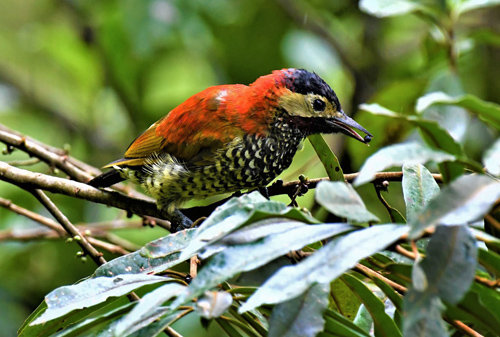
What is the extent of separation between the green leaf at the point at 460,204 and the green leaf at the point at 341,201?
163 mm

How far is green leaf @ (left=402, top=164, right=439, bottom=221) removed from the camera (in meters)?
1.74

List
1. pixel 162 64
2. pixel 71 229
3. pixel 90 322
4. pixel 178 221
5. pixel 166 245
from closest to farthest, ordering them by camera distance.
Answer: pixel 90 322
pixel 166 245
pixel 71 229
pixel 178 221
pixel 162 64

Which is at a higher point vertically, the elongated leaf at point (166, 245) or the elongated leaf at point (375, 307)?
the elongated leaf at point (166, 245)

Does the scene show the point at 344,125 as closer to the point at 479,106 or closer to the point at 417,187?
the point at 417,187

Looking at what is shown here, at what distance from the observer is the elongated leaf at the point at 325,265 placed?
119cm

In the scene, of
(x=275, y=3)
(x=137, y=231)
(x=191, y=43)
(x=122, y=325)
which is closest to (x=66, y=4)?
(x=191, y=43)

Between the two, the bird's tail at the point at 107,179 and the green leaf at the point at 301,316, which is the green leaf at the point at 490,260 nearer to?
the green leaf at the point at 301,316

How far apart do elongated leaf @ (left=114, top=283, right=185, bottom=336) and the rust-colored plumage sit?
4.90 feet

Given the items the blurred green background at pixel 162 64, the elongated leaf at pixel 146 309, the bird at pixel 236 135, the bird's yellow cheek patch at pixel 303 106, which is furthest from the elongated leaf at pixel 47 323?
the blurred green background at pixel 162 64

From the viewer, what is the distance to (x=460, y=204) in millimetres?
1175

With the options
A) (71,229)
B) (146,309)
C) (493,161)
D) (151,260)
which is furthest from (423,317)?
(71,229)

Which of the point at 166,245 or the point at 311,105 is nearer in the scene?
the point at 166,245

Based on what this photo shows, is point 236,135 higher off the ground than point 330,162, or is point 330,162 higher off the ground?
point 330,162

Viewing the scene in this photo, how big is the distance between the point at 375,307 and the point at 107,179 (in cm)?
180
